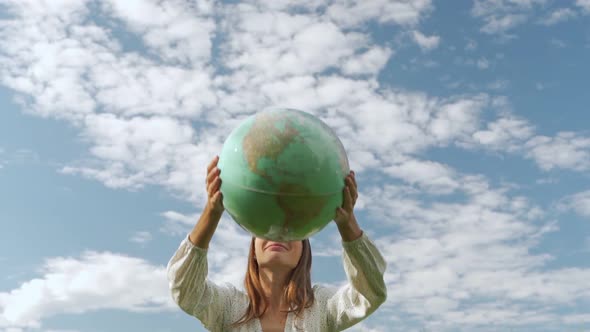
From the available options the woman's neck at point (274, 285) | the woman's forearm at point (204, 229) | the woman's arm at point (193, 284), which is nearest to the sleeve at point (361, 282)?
the woman's neck at point (274, 285)

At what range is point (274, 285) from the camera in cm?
684

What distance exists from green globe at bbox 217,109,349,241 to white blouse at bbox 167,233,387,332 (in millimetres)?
629

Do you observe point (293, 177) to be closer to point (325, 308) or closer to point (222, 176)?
point (222, 176)

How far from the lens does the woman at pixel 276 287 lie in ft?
19.1

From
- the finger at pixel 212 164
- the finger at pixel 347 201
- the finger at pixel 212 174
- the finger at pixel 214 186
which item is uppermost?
the finger at pixel 212 164

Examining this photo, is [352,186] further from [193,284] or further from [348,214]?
[193,284]

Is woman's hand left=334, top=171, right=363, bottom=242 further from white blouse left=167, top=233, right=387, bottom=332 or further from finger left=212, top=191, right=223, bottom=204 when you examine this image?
finger left=212, top=191, right=223, bottom=204

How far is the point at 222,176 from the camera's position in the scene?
549 centimetres

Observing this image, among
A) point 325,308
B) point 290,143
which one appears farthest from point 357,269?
point 290,143

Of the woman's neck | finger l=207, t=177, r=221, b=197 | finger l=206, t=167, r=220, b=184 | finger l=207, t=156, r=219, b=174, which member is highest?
finger l=207, t=156, r=219, b=174

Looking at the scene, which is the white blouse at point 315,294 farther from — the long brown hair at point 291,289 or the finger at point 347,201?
the finger at point 347,201

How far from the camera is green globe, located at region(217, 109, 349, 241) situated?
511cm

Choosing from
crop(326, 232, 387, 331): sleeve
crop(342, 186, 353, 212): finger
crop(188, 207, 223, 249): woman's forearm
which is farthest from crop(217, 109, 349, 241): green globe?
crop(326, 232, 387, 331): sleeve

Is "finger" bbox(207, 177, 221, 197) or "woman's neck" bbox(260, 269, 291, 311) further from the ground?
"finger" bbox(207, 177, 221, 197)
